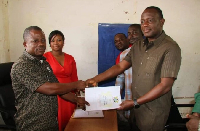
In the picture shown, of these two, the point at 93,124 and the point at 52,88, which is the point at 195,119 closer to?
the point at 93,124

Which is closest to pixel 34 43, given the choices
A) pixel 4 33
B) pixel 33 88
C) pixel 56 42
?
pixel 33 88

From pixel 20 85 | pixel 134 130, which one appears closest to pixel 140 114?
pixel 134 130

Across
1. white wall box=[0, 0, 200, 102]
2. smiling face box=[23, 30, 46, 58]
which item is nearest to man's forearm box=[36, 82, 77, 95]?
smiling face box=[23, 30, 46, 58]

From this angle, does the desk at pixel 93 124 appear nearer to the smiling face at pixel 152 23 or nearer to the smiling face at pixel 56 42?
the smiling face at pixel 152 23

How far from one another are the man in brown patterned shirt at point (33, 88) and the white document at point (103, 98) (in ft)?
1.08

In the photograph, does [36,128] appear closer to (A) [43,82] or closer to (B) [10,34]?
(A) [43,82]

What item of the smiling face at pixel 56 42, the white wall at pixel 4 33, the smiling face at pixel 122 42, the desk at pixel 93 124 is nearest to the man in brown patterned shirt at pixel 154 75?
the desk at pixel 93 124

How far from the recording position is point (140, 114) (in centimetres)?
165

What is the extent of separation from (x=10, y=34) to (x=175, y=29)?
320cm

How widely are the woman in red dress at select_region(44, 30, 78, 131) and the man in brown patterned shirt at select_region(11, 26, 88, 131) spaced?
2.59 feet

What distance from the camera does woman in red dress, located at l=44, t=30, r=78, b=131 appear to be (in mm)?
2291

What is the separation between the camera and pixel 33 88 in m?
1.35

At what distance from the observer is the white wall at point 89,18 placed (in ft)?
10.4

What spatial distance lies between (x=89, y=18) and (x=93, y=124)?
218cm
